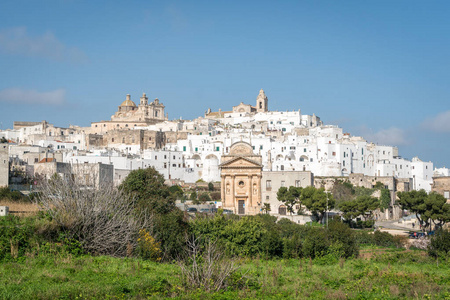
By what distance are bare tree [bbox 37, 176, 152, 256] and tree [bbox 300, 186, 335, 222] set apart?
2324 centimetres

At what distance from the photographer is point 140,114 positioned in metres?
108

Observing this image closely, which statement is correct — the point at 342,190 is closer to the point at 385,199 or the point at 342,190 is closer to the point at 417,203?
the point at 385,199

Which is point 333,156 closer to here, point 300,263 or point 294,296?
point 300,263

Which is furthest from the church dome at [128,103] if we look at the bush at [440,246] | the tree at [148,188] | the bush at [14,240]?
the bush at [14,240]

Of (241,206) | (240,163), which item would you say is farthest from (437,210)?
(240,163)

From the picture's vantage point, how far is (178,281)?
1534 centimetres

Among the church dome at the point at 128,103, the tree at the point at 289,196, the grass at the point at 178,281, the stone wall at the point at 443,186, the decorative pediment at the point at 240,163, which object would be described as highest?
the church dome at the point at 128,103

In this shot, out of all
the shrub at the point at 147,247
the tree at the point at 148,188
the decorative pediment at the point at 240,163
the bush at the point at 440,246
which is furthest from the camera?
the decorative pediment at the point at 240,163

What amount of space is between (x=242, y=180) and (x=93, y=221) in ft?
90.3

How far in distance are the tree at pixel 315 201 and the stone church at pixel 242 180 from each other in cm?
440

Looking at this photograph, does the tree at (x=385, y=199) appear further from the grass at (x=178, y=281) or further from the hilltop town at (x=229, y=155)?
the grass at (x=178, y=281)

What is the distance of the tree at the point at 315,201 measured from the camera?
42094 millimetres

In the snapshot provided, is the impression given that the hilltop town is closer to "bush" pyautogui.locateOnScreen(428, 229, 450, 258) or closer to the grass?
"bush" pyautogui.locateOnScreen(428, 229, 450, 258)

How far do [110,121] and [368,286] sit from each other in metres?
90.5
